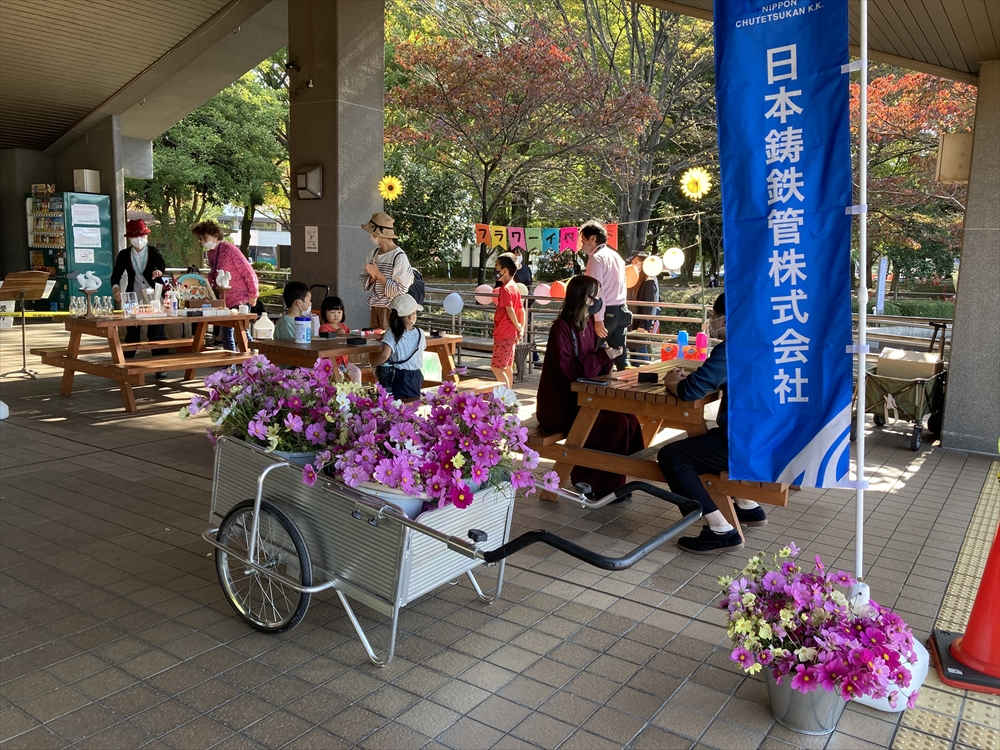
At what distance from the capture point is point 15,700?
2.79 m

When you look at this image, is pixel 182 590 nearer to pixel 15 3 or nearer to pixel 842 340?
pixel 842 340

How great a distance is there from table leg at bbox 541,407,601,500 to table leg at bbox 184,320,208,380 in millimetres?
5235

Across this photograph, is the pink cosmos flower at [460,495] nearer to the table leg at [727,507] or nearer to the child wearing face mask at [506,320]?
the table leg at [727,507]

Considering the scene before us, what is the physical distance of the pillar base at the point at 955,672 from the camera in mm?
2984

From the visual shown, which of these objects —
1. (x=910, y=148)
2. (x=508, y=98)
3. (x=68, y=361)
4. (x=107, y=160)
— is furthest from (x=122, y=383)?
(x=910, y=148)

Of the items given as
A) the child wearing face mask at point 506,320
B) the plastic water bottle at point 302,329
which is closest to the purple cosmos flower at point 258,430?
the plastic water bottle at point 302,329

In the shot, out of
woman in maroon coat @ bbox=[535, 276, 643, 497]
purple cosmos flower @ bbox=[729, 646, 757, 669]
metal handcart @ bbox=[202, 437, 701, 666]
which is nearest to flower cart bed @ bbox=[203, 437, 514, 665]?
metal handcart @ bbox=[202, 437, 701, 666]

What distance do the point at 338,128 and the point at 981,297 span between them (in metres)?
6.57

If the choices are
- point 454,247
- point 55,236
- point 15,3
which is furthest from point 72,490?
point 454,247

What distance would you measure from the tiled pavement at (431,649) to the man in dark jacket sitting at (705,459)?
0.13 m

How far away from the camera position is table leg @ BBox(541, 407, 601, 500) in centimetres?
491

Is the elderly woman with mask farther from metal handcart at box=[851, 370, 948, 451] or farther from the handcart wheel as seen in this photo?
metal handcart at box=[851, 370, 948, 451]

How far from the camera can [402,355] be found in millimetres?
5758

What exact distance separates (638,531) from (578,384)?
0.97 meters
